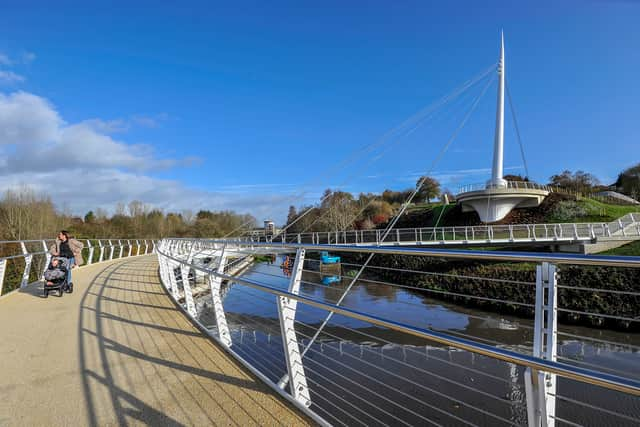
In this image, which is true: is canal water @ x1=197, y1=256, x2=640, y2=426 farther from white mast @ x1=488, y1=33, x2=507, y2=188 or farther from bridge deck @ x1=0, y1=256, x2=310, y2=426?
white mast @ x1=488, y1=33, x2=507, y2=188

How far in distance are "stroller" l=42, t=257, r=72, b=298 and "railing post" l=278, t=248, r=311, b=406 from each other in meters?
6.36

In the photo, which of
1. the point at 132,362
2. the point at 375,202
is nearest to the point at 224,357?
the point at 132,362

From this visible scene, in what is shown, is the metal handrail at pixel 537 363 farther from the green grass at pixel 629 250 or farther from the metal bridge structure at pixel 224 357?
the green grass at pixel 629 250

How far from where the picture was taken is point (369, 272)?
98.9 ft

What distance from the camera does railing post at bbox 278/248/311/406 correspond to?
2775mm

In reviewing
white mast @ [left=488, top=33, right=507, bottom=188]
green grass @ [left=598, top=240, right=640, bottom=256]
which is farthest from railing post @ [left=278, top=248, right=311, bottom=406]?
white mast @ [left=488, top=33, right=507, bottom=188]

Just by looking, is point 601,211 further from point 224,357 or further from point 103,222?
point 103,222

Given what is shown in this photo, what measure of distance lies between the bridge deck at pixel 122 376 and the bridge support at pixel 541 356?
5.10 feet

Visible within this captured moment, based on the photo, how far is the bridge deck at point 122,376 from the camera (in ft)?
8.55

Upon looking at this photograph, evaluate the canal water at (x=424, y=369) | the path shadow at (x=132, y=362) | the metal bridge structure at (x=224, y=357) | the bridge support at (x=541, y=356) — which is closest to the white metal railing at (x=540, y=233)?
the canal water at (x=424, y=369)

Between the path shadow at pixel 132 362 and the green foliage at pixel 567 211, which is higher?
the green foliage at pixel 567 211

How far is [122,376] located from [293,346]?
1591 millimetres

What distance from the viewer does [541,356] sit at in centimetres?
156

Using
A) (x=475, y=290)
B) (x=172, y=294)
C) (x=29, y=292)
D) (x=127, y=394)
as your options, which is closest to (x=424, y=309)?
(x=475, y=290)
